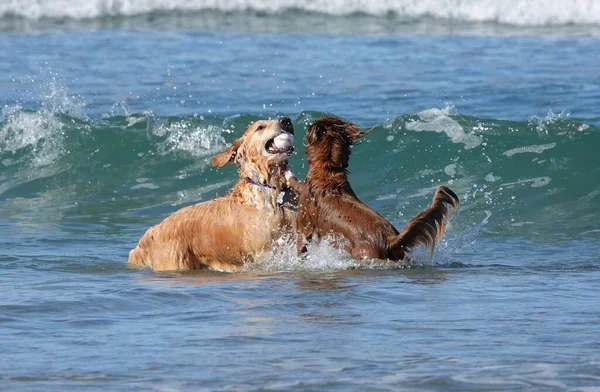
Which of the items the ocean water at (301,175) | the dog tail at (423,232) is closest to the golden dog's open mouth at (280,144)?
the ocean water at (301,175)

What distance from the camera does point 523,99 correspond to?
1639 cm

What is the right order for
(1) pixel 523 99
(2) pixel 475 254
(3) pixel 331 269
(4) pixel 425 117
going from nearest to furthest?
(3) pixel 331 269
(2) pixel 475 254
(4) pixel 425 117
(1) pixel 523 99

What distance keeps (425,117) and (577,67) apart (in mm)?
5116

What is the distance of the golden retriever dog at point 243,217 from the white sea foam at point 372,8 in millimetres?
18096

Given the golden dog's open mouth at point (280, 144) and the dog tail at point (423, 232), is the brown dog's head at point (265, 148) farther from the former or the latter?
the dog tail at point (423, 232)

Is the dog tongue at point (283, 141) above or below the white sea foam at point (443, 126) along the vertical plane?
above

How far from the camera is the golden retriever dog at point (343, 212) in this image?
827 cm

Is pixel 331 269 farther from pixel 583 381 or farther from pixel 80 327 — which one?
pixel 583 381

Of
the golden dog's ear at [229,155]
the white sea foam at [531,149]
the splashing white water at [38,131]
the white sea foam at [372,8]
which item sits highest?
the white sea foam at [372,8]

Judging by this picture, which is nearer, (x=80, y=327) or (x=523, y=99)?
(x=80, y=327)

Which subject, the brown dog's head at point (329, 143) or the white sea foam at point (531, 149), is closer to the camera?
the brown dog's head at point (329, 143)

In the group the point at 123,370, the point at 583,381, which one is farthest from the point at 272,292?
the point at 583,381

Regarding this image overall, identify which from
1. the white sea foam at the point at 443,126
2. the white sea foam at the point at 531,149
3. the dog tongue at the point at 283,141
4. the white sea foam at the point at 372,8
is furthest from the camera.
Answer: the white sea foam at the point at 372,8

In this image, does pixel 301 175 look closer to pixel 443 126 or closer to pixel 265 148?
pixel 443 126
